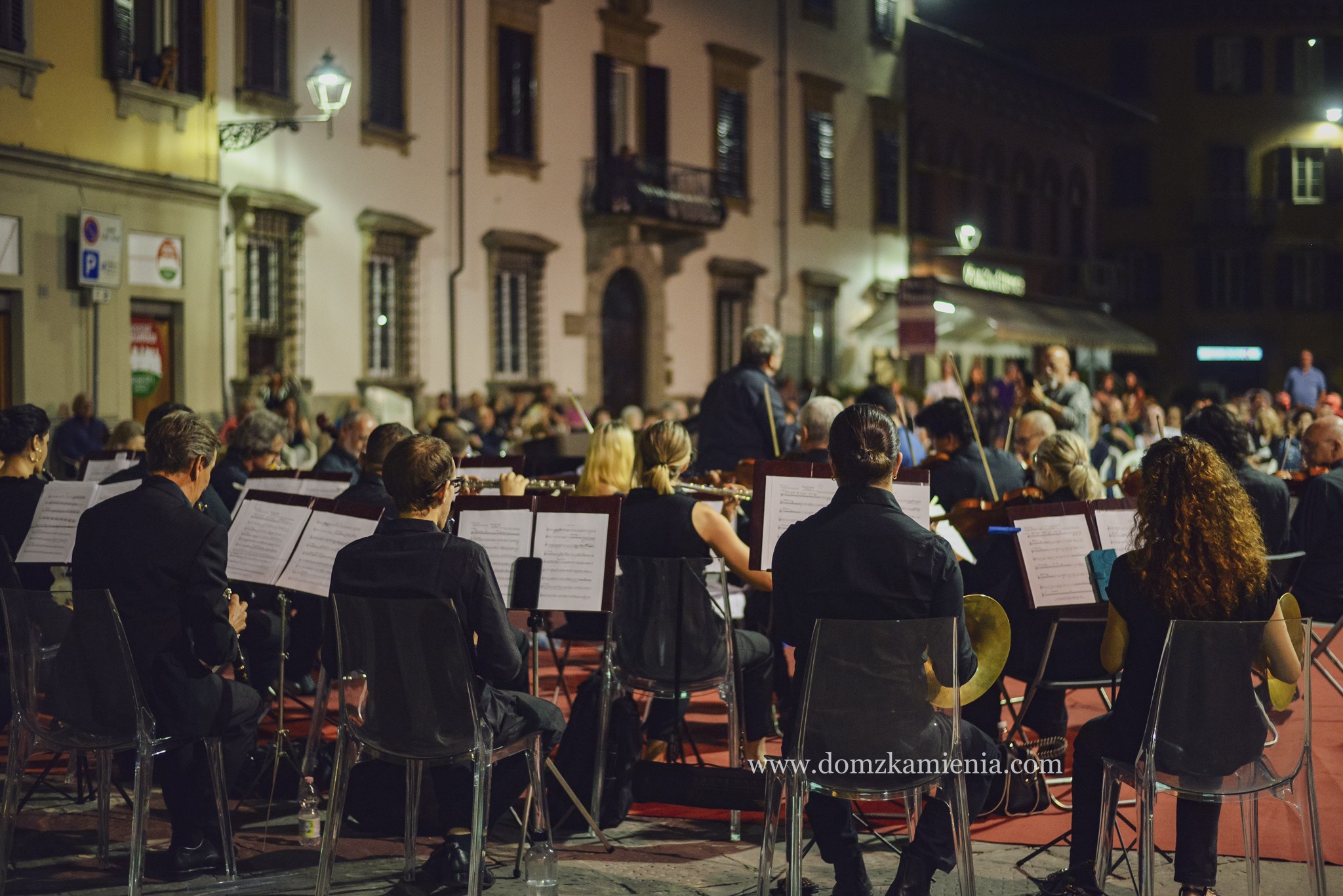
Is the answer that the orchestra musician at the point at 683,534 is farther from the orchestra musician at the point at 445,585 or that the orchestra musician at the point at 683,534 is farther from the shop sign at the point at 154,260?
the shop sign at the point at 154,260

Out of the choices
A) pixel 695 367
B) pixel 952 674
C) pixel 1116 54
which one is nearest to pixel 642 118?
pixel 695 367

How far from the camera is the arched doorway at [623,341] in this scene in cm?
2292

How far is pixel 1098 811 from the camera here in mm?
4895

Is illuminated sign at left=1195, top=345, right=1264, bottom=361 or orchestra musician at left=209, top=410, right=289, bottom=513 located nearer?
orchestra musician at left=209, top=410, right=289, bottom=513

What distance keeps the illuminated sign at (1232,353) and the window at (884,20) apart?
649 inches

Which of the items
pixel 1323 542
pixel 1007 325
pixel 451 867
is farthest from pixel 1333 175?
pixel 451 867

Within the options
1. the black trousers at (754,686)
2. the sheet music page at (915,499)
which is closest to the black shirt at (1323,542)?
the sheet music page at (915,499)

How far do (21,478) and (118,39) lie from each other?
33.0 ft

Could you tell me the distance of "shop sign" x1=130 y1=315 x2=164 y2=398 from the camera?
52.3 ft

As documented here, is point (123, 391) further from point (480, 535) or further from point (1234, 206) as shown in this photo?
point (1234, 206)

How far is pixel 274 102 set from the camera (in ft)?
56.5

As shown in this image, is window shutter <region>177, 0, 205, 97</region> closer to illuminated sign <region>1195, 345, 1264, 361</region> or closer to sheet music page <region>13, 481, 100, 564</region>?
sheet music page <region>13, 481, 100, 564</region>

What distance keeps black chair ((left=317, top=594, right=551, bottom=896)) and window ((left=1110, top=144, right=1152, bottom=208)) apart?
40.3 m

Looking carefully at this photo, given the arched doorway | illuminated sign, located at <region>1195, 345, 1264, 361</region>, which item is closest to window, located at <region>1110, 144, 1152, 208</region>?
illuminated sign, located at <region>1195, 345, 1264, 361</region>
